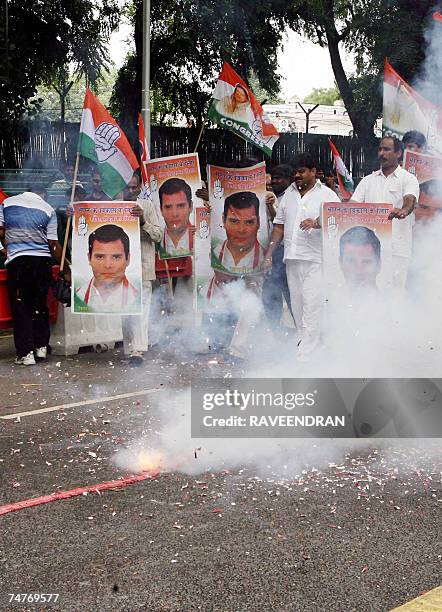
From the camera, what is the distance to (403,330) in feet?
24.4

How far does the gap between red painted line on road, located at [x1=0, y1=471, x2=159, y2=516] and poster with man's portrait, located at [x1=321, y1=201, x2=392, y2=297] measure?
308cm

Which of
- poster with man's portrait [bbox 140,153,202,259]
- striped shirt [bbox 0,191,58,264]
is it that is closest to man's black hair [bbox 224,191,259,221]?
poster with man's portrait [bbox 140,153,202,259]

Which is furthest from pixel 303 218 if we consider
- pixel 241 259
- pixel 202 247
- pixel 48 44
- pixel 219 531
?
pixel 48 44

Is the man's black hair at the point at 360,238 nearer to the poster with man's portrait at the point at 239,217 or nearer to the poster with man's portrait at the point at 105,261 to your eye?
the poster with man's portrait at the point at 239,217

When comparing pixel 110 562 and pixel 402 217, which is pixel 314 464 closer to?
pixel 110 562

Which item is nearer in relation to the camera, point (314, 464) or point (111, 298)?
point (314, 464)

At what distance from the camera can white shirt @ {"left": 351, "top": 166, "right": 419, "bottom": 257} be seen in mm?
7613

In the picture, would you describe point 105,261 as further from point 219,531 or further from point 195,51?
point 195,51

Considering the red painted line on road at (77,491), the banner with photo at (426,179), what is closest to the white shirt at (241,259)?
the banner with photo at (426,179)

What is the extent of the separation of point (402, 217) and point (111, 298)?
2493 mm

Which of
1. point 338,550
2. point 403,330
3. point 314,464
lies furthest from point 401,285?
point 338,550

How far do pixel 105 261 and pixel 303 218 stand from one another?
1707 millimetres

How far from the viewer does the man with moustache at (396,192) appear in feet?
25.0

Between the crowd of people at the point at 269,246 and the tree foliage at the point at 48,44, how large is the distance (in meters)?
5.40
